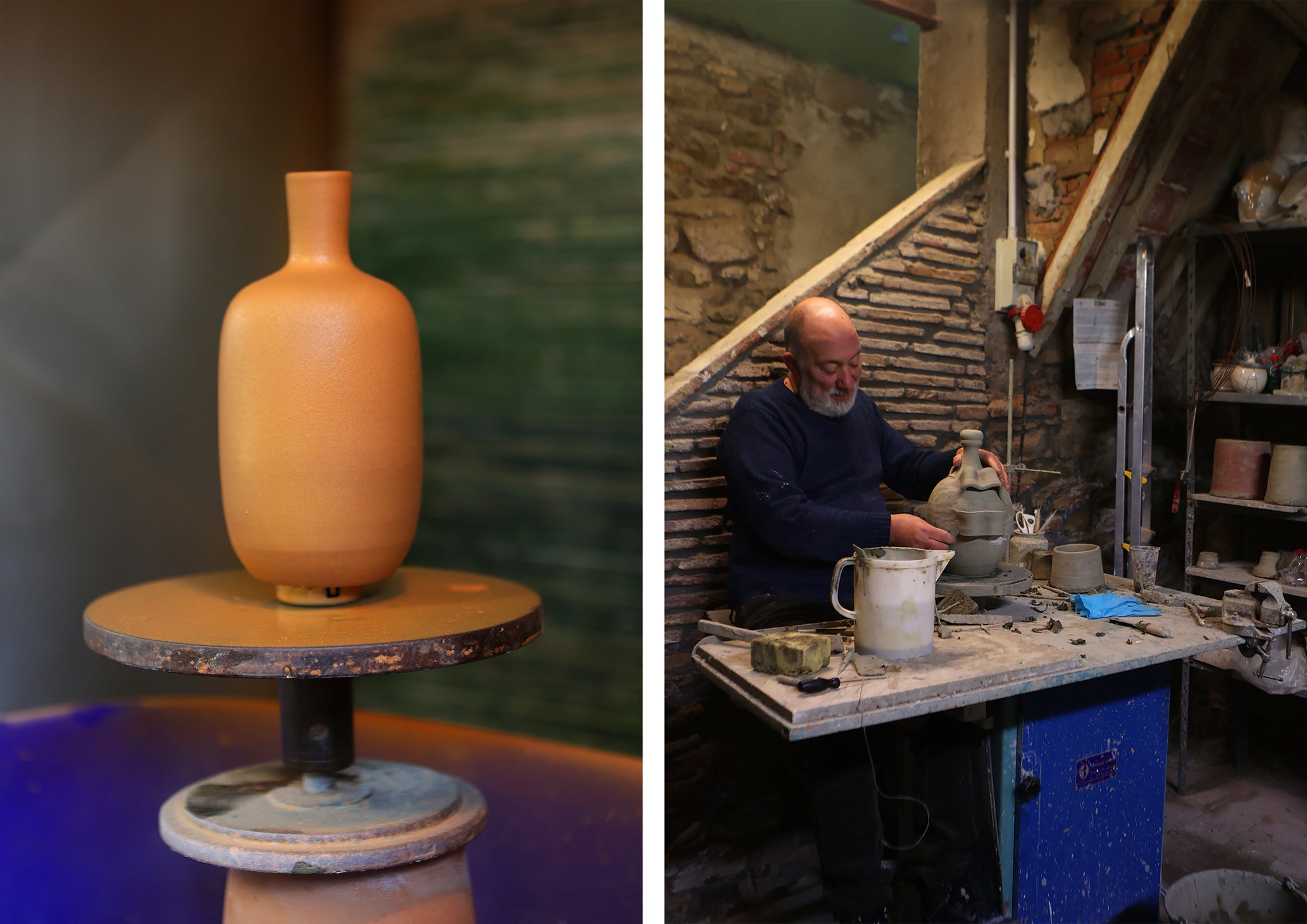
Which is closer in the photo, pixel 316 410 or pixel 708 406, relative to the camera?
pixel 316 410

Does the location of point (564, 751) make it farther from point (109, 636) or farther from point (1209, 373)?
point (1209, 373)

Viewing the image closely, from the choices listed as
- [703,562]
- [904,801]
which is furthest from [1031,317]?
[904,801]

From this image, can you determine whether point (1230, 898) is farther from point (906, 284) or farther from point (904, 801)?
point (906, 284)

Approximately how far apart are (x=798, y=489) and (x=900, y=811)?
3.03 ft

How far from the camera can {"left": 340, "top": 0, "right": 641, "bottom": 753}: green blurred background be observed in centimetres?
155

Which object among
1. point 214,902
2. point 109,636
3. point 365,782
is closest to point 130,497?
point 109,636

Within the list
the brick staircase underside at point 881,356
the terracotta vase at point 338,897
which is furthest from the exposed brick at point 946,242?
the terracotta vase at point 338,897

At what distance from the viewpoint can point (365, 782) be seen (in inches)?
55.4

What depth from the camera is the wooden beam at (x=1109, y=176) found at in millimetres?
2922

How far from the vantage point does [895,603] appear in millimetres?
1938

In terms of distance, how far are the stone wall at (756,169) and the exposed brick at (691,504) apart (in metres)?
0.43

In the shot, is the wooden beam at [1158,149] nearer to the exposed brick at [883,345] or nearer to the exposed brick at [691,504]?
the exposed brick at [883,345]

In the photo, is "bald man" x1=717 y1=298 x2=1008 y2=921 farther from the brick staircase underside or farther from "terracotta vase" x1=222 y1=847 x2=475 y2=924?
"terracotta vase" x1=222 y1=847 x2=475 y2=924

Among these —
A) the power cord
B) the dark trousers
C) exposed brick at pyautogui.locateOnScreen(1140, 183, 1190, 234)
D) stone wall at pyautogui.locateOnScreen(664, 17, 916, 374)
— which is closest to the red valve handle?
exposed brick at pyautogui.locateOnScreen(1140, 183, 1190, 234)
